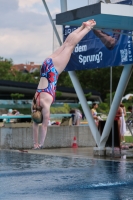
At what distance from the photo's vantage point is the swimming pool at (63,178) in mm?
11359

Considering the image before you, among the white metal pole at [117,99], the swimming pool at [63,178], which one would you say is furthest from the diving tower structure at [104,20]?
the swimming pool at [63,178]

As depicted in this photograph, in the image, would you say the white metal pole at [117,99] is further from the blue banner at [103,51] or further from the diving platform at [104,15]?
the diving platform at [104,15]

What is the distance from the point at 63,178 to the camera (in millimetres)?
14125

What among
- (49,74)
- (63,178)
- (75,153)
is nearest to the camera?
(49,74)

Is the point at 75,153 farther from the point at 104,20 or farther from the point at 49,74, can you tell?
the point at 49,74

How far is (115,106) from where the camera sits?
63.4ft

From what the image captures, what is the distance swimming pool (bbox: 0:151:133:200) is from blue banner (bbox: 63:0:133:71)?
10.1 ft

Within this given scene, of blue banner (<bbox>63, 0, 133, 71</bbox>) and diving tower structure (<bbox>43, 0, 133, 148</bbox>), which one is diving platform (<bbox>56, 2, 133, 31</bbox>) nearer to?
diving tower structure (<bbox>43, 0, 133, 148</bbox>)

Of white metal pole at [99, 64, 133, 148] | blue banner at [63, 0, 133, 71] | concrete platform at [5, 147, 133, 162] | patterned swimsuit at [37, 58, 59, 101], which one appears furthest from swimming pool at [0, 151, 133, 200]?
patterned swimsuit at [37, 58, 59, 101]

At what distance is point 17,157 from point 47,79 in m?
12.5

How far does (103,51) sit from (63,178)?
20.5 feet

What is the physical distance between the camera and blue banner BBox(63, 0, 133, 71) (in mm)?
18312

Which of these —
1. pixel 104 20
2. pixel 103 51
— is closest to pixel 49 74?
pixel 104 20

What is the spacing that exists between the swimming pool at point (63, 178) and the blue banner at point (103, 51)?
309 centimetres
